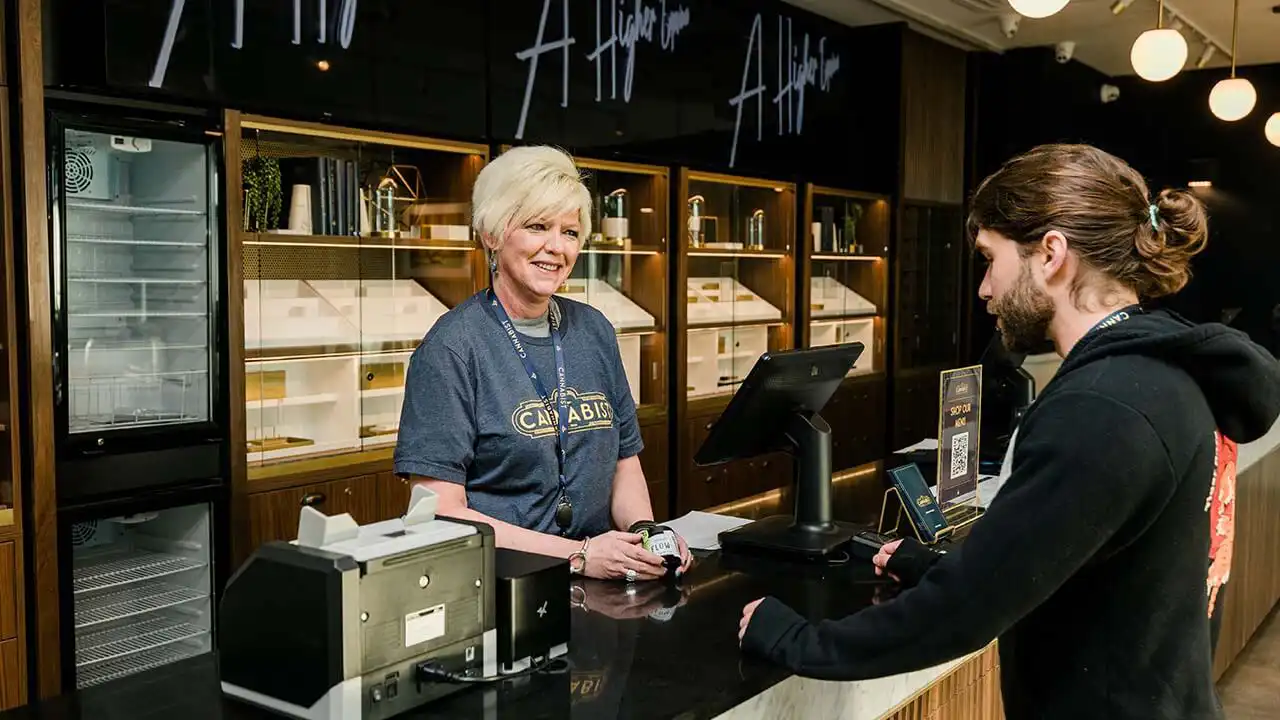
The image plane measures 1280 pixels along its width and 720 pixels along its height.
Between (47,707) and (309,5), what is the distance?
2849 mm

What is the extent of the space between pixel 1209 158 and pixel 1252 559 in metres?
5.67

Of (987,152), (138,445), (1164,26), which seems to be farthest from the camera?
(987,152)

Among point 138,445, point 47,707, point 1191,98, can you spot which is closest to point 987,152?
point 1191,98

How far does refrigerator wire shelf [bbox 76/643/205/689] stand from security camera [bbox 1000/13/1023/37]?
591 centimetres

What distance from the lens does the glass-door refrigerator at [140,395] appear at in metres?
3.37

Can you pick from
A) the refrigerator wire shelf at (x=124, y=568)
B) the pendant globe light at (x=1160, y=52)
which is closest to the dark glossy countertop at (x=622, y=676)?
the refrigerator wire shelf at (x=124, y=568)

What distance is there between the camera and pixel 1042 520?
1344 mm

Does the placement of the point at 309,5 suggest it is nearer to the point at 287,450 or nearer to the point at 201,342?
the point at 201,342

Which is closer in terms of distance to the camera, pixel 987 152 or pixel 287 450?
pixel 287 450

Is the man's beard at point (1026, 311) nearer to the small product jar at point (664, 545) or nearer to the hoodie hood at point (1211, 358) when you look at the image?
the hoodie hood at point (1211, 358)

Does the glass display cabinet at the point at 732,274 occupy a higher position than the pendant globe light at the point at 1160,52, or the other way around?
the pendant globe light at the point at 1160,52

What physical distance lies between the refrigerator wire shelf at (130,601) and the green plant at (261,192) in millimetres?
1237

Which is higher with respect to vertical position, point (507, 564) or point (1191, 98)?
point (1191, 98)

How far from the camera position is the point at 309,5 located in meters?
3.84
